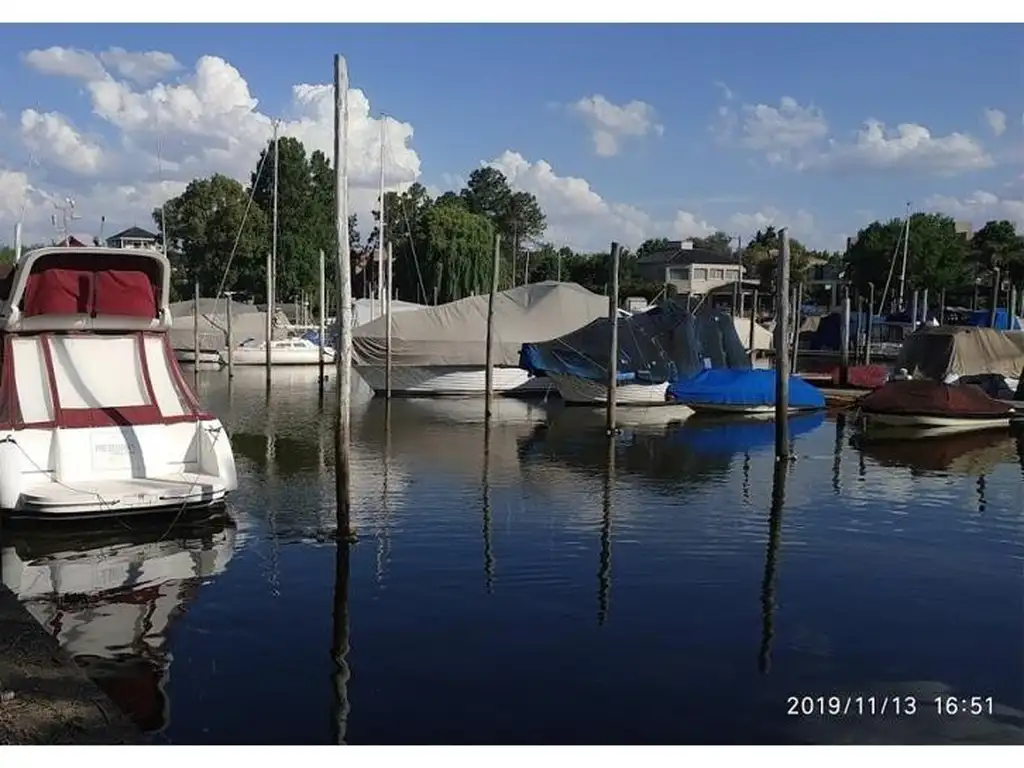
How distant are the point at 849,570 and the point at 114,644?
368 inches

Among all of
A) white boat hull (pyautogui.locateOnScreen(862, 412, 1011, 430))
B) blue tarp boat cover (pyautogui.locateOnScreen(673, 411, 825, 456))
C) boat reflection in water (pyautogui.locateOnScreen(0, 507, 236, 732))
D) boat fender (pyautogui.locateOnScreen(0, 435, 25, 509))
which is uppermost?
boat fender (pyautogui.locateOnScreen(0, 435, 25, 509))

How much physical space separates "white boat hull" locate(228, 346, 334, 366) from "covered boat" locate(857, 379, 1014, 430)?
34.7 metres

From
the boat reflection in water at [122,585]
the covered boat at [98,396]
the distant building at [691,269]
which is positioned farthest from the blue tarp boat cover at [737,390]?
the distant building at [691,269]

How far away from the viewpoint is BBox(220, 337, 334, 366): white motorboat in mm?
56969

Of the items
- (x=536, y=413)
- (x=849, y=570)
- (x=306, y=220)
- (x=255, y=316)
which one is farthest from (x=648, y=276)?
(x=849, y=570)

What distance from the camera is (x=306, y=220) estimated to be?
8119 centimetres

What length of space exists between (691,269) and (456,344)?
79271 millimetres

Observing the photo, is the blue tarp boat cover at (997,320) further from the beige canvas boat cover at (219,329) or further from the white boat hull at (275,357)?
the beige canvas boat cover at (219,329)

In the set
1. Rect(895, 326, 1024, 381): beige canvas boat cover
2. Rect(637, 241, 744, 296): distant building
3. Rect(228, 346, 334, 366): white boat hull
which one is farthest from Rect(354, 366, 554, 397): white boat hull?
Rect(637, 241, 744, 296): distant building

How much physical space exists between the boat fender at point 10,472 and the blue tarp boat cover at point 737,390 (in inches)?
886

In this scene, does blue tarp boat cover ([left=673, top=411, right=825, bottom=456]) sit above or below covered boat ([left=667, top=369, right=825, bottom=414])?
below

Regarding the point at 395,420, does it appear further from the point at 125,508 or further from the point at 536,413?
the point at 125,508

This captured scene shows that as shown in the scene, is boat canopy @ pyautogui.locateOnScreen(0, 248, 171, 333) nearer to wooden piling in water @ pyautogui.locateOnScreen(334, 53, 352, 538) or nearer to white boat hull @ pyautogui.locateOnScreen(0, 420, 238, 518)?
white boat hull @ pyautogui.locateOnScreen(0, 420, 238, 518)

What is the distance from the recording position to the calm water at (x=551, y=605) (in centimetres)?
866
